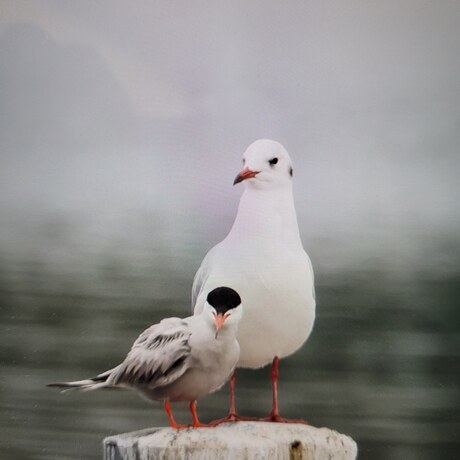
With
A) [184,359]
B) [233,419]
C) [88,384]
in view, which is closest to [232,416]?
[233,419]

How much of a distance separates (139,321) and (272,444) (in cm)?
79

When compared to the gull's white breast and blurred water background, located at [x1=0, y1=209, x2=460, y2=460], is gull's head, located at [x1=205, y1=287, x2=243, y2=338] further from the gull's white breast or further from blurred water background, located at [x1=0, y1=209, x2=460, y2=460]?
blurred water background, located at [x1=0, y1=209, x2=460, y2=460]

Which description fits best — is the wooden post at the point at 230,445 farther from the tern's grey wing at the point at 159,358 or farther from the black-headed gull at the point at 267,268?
the black-headed gull at the point at 267,268

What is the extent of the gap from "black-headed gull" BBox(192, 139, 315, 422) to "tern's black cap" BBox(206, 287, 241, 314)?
16cm

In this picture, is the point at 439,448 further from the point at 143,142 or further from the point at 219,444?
the point at 143,142

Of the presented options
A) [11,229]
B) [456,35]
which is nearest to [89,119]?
[11,229]

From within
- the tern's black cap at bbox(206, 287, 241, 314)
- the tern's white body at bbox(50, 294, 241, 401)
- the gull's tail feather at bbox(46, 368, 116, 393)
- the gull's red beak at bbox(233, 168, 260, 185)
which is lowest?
the gull's tail feather at bbox(46, 368, 116, 393)

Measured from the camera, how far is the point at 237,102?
2.36 m

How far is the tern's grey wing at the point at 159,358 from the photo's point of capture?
6.07 feet

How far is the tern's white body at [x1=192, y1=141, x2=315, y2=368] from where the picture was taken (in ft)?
6.81

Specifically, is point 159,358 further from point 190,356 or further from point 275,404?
point 275,404

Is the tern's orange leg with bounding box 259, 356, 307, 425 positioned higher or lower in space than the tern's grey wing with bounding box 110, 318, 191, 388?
lower

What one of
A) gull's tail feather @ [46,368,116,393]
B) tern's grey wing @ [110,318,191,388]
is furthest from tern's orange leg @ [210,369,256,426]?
gull's tail feather @ [46,368,116,393]

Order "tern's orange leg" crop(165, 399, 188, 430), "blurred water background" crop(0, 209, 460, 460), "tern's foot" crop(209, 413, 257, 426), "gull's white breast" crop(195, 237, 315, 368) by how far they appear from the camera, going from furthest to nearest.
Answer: "blurred water background" crop(0, 209, 460, 460), "gull's white breast" crop(195, 237, 315, 368), "tern's foot" crop(209, 413, 257, 426), "tern's orange leg" crop(165, 399, 188, 430)
